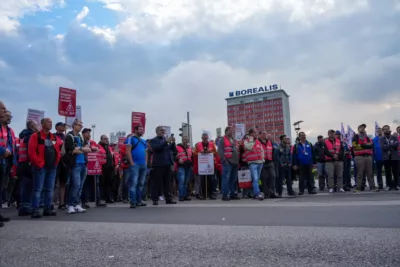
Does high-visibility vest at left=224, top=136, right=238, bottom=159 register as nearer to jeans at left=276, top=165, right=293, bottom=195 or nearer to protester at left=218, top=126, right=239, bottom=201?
protester at left=218, top=126, right=239, bottom=201

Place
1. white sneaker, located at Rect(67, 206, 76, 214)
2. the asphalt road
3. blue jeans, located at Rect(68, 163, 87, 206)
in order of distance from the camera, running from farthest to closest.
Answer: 1. blue jeans, located at Rect(68, 163, 87, 206)
2. white sneaker, located at Rect(67, 206, 76, 214)
3. the asphalt road

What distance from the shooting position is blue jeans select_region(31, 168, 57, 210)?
702cm

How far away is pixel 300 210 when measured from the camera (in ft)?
21.0

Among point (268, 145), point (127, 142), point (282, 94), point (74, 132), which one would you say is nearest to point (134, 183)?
point (127, 142)

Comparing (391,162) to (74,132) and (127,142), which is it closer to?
(127,142)

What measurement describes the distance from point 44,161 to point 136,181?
2582 millimetres

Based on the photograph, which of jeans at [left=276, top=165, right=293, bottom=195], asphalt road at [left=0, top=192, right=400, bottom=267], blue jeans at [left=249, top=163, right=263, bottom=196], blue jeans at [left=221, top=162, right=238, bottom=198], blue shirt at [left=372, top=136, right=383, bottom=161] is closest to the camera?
asphalt road at [left=0, top=192, right=400, bottom=267]

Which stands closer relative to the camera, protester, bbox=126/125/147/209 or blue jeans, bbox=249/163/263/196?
protester, bbox=126/125/147/209

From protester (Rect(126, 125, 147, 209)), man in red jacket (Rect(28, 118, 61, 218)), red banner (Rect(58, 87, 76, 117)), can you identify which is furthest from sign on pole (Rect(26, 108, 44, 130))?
man in red jacket (Rect(28, 118, 61, 218))

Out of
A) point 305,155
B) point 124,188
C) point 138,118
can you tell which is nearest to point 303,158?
point 305,155

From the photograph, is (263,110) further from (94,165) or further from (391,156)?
(94,165)

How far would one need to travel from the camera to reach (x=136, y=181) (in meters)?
9.10

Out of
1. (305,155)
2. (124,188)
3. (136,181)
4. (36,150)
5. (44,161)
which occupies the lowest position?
(124,188)

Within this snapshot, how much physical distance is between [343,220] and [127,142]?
5741 mm
